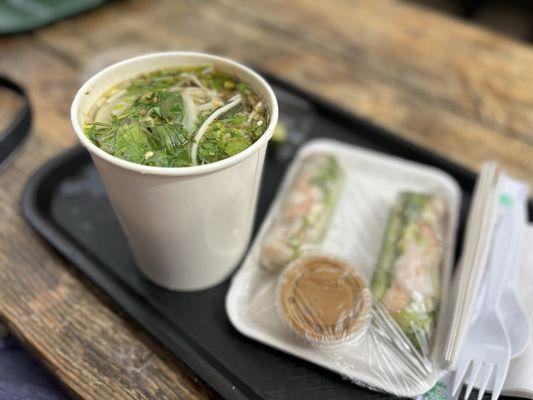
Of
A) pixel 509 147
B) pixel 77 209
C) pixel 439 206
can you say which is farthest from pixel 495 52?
pixel 77 209

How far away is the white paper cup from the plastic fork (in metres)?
0.47

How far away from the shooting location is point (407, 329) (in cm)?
80

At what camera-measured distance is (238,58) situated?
154 centimetres

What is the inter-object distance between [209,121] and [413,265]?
1.57 ft

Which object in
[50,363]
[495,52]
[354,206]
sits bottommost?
[50,363]

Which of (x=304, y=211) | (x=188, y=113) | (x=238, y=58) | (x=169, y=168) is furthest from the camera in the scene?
(x=238, y=58)

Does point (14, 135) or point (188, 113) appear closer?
point (188, 113)

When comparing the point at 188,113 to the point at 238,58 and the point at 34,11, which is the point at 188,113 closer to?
the point at 238,58

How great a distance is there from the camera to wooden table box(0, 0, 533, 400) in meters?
0.82

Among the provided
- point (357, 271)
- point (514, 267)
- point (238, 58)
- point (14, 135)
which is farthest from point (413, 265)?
point (238, 58)

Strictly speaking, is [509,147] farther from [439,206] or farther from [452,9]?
[452,9]

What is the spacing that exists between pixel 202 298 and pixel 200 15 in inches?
49.6

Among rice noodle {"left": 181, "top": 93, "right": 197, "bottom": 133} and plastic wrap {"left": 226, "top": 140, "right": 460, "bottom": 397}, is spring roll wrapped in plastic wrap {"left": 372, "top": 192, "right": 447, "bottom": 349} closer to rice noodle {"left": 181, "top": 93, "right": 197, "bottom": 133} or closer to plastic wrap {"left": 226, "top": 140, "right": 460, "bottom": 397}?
plastic wrap {"left": 226, "top": 140, "right": 460, "bottom": 397}

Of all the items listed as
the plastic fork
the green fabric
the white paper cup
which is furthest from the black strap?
the plastic fork
